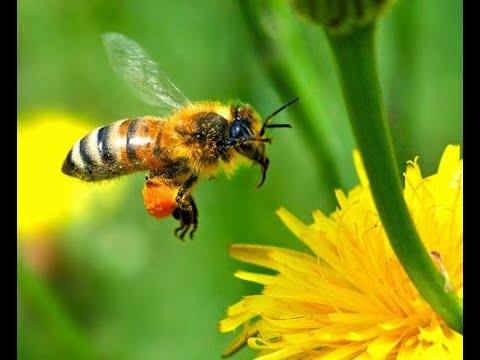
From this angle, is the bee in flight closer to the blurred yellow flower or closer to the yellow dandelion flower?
the yellow dandelion flower

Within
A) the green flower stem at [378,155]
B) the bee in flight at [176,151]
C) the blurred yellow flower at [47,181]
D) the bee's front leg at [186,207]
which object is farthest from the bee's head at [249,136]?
the blurred yellow flower at [47,181]

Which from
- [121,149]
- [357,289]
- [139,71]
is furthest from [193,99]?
[357,289]

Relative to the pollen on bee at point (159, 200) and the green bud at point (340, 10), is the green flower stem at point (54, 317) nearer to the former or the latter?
the pollen on bee at point (159, 200)

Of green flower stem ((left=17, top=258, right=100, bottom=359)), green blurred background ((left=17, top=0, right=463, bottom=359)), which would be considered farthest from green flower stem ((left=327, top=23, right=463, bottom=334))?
green flower stem ((left=17, top=258, right=100, bottom=359))
